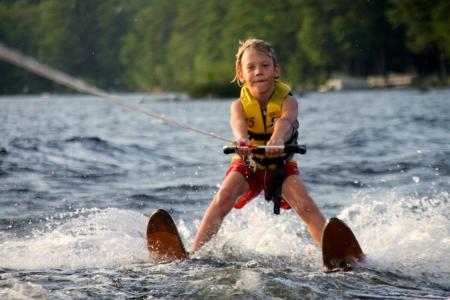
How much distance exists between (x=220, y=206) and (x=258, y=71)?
1030mm

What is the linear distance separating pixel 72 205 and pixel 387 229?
3292mm

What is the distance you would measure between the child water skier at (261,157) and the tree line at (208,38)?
53023 millimetres

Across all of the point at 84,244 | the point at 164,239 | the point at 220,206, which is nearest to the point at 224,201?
the point at 220,206

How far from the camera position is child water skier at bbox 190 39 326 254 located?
5965 mm

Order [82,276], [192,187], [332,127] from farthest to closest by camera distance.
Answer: [332,127] → [192,187] → [82,276]

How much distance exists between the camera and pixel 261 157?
6.04 m

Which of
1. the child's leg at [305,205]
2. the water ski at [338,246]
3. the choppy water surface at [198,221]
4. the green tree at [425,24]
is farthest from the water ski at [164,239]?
the green tree at [425,24]

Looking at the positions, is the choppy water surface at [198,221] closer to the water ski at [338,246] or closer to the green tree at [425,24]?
the water ski at [338,246]

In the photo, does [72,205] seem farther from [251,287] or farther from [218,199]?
[251,287]

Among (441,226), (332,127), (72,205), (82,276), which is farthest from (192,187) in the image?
(332,127)

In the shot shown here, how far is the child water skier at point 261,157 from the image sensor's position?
5965mm

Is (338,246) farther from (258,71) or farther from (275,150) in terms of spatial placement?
(258,71)

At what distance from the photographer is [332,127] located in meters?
20.8

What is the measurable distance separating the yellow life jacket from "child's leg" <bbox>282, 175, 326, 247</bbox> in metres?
0.22
